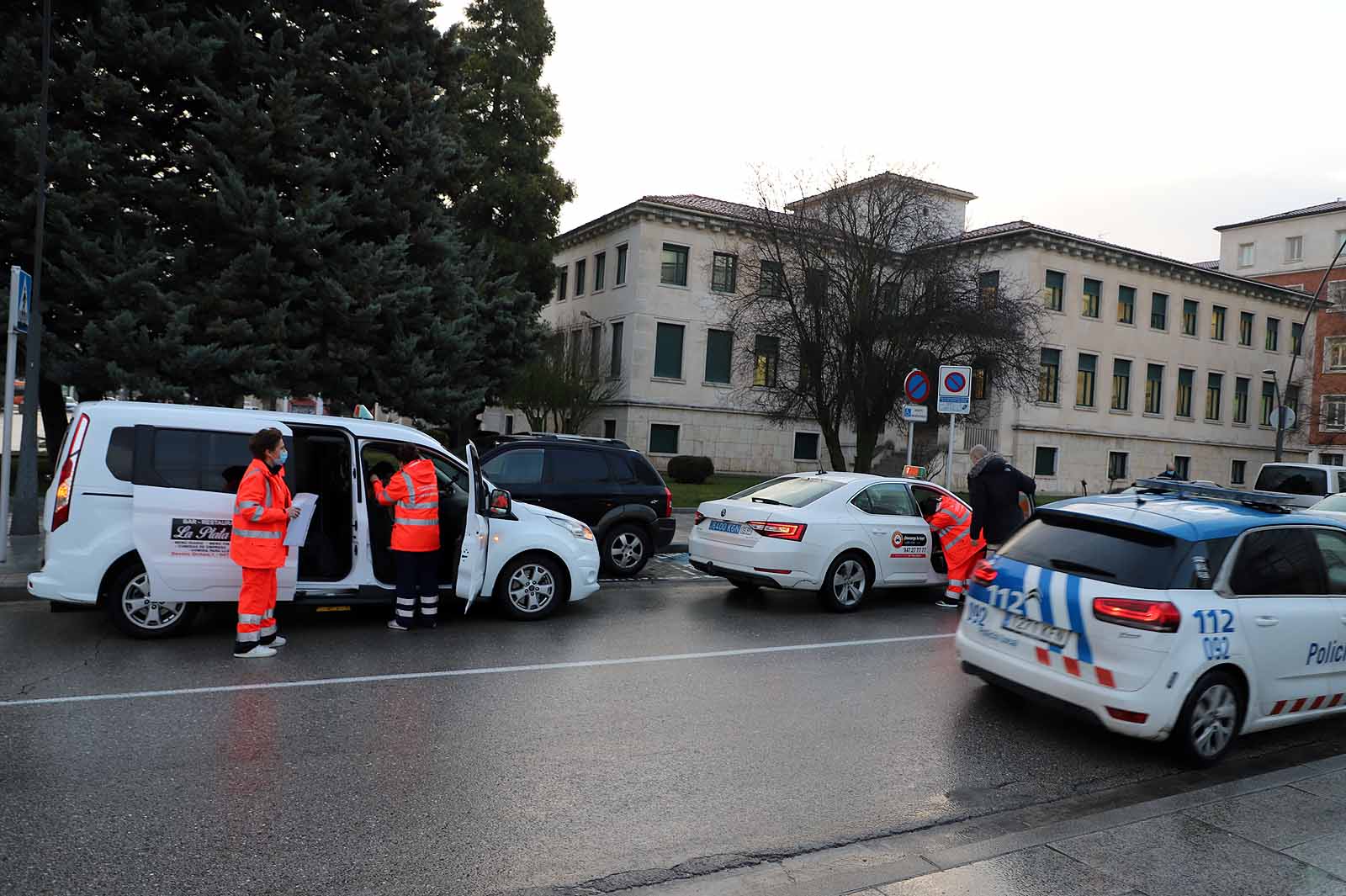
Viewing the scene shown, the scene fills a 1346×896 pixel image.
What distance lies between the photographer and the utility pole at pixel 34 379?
40.1 feet

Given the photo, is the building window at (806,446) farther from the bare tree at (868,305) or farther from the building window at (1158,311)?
the building window at (1158,311)

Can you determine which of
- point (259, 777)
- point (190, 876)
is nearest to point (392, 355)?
point (259, 777)

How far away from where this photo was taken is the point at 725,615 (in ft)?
32.6

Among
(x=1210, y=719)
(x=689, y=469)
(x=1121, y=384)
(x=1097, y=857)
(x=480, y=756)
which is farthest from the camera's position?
(x=1121, y=384)

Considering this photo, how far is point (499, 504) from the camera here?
8.49m

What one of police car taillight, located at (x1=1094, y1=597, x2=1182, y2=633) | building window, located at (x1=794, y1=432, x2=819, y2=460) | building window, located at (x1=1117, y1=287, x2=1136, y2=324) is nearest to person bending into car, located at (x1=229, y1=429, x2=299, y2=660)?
police car taillight, located at (x1=1094, y1=597, x2=1182, y2=633)

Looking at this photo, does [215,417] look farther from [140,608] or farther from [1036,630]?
[1036,630]

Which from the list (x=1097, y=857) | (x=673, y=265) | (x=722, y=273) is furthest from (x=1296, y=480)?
(x=673, y=265)

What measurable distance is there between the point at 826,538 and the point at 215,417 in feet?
19.5

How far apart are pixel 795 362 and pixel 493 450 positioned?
1552 cm

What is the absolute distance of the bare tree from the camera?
25.0 meters

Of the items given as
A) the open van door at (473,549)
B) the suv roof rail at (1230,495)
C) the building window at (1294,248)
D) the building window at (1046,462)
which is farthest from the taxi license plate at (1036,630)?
the building window at (1294,248)

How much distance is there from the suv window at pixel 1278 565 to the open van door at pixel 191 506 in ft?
22.8

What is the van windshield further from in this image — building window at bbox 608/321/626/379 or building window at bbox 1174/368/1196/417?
building window at bbox 1174/368/1196/417
